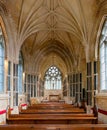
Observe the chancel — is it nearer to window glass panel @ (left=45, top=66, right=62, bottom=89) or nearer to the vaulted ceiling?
the vaulted ceiling

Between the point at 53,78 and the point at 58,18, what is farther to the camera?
the point at 53,78

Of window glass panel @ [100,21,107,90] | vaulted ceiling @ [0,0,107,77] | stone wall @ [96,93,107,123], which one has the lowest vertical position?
stone wall @ [96,93,107,123]

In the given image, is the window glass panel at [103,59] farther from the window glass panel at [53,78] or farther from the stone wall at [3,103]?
the window glass panel at [53,78]

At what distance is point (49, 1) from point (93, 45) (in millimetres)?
4984

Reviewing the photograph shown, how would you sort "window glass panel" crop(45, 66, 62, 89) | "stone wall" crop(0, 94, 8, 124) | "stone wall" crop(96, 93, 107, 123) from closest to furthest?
1. "stone wall" crop(96, 93, 107, 123)
2. "stone wall" crop(0, 94, 8, 124)
3. "window glass panel" crop(45, 66, 62, 89)

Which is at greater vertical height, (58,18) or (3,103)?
(58,18)

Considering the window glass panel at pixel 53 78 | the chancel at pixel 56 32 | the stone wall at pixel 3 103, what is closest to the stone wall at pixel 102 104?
the chancel at pixel 56 32

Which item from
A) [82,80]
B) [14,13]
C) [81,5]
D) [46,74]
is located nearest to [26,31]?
[14,13]

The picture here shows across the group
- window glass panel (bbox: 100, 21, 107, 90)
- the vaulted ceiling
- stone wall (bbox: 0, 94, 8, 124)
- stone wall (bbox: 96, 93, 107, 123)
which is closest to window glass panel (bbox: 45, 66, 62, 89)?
the vaulted ceiling

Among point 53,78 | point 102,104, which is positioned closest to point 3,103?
point 102,104

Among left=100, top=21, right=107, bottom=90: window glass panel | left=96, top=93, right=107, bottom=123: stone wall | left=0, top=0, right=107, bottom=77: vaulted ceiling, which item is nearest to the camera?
left=96, top=93, right=107, bottom=123: stone wall

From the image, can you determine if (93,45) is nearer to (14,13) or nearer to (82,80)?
(14,13)

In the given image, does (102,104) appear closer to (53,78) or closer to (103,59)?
(103,59)

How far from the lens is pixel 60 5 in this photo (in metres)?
17.8
